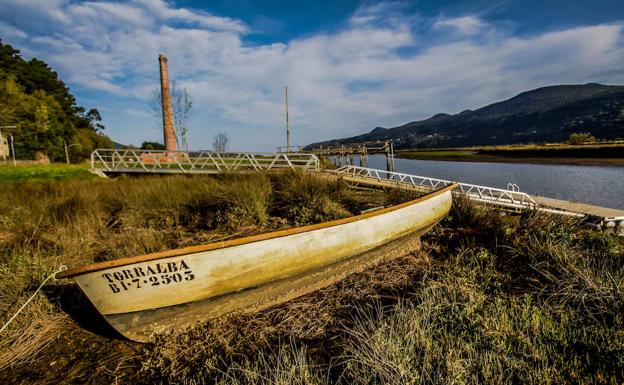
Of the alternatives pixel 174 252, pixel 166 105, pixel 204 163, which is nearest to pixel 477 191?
pixel 174 252

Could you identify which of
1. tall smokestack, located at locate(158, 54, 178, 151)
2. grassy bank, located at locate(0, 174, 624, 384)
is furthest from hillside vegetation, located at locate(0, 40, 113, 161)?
grassy bank, located at locate(0, 174, 624, 384)

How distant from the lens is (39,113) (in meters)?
40.8

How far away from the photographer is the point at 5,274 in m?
3.88

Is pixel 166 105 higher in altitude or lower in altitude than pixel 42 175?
higher

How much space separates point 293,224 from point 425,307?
11.1 ft

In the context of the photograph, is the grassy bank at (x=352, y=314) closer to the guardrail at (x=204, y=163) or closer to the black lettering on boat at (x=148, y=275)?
the black lettering on boat at (x=148, y=275)

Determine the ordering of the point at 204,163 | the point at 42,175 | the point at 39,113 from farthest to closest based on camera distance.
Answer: the point at 39,113
the point at 42,175
the point at 204,163

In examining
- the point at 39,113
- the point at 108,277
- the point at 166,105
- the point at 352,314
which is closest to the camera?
the point at 108,277

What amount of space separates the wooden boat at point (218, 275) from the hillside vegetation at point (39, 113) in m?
28.6

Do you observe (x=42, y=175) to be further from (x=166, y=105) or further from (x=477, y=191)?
(x=477, y=191)

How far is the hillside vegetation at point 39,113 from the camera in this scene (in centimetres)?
3693

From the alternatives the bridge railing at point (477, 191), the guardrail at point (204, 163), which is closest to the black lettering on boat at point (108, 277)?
the guardrail at point (204, 163)

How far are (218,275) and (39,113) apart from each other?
57519 millimetres

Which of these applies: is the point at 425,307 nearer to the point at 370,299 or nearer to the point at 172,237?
the point at 370,299
